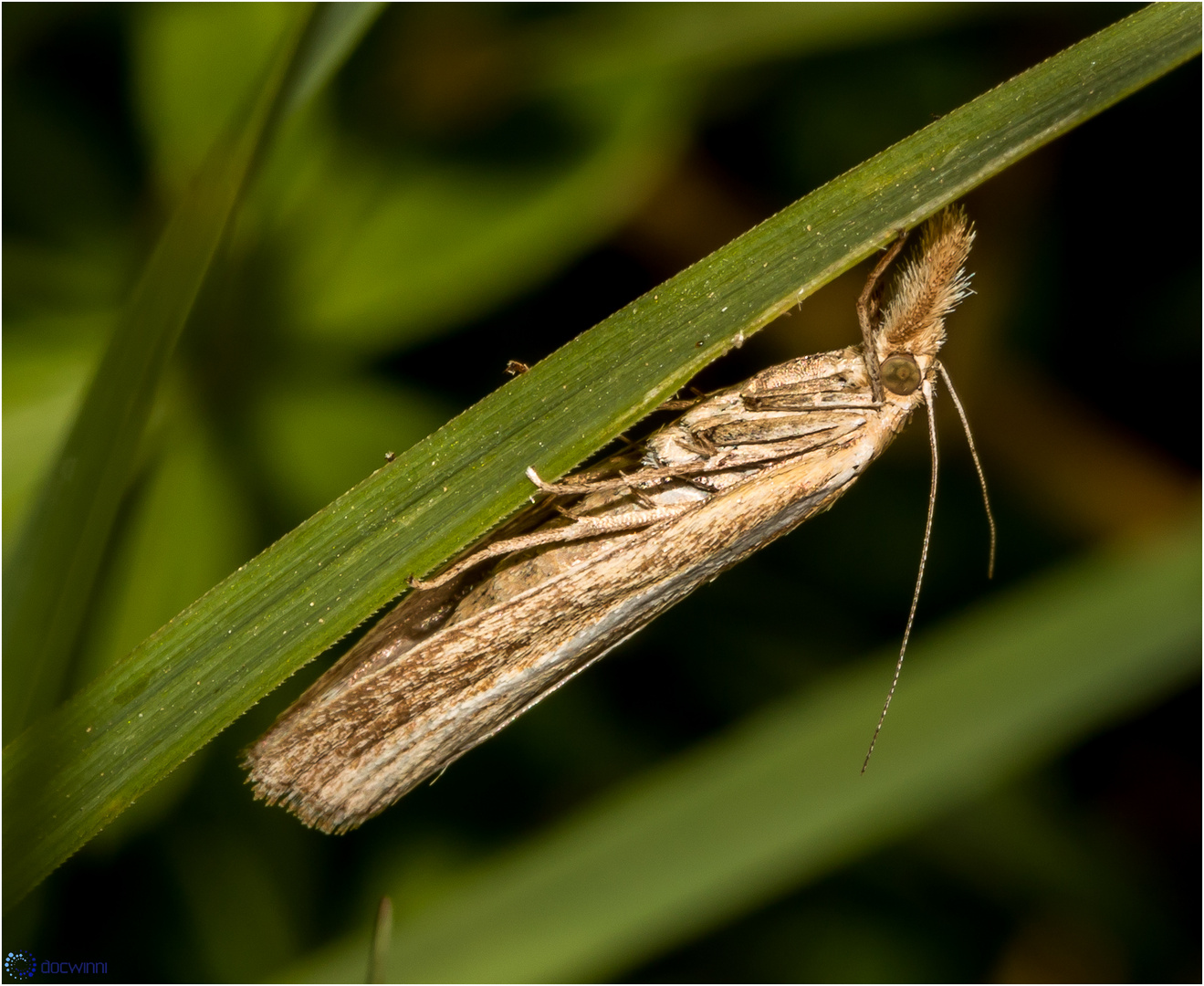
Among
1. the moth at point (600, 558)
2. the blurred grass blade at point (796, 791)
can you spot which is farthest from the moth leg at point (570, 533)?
the blurred grass blade at point (796, 791)

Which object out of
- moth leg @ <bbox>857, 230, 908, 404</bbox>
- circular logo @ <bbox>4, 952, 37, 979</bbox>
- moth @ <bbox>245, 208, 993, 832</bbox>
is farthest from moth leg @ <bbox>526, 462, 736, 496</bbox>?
circular logo @ <bbox>4, 952, 37, 979</bbox>

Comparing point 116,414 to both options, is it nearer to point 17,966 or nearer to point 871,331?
point 17,966

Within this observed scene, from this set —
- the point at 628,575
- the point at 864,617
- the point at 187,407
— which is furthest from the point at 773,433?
the point at 864,617

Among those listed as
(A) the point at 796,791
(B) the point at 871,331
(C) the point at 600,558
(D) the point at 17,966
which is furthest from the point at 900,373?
(D) the point at 17,966

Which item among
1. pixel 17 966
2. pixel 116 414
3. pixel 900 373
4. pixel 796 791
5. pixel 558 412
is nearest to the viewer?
pixel 116 414

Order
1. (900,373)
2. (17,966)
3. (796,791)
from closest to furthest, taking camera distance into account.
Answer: (17,966)
(900,373)
(796,791)

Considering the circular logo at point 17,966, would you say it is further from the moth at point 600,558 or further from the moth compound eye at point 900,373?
the moth compound eye at point 900,373

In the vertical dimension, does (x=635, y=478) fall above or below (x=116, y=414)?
below
